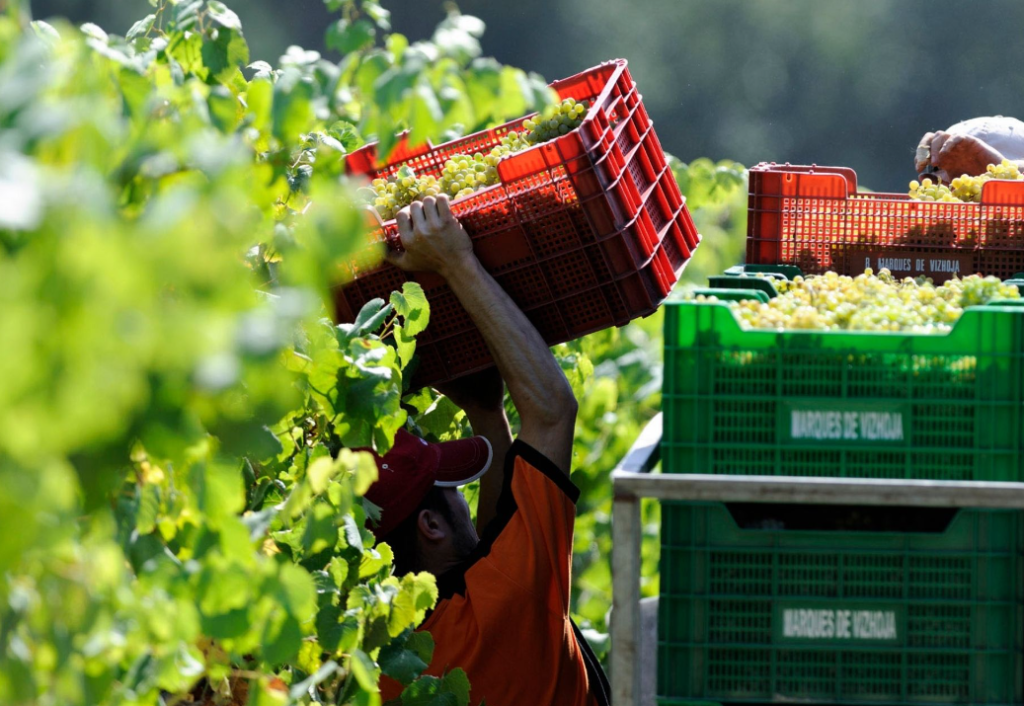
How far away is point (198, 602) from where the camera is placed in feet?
4.52

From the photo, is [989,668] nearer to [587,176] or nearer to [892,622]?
[892,622]

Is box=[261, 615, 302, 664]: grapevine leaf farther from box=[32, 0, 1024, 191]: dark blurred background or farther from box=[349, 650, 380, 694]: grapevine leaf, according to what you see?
box=[32, 0, 1024, 191]: dark blurred background

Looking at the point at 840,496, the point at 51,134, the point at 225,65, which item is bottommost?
the point at 840,496

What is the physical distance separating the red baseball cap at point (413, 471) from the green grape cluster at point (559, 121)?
27.2 inches

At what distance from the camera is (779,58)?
55.5 ft

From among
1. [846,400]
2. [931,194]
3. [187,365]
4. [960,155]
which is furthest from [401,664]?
[960,155]

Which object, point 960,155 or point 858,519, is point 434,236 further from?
point 960,155

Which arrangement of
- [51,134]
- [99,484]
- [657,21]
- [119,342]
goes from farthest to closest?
[657,21] < [99,484] < [51,134] < [119,342]

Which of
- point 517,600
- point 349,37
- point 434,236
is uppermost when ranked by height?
point 349,37

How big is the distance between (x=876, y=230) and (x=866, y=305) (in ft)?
2.67

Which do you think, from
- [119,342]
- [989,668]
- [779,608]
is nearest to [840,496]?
[779,608]

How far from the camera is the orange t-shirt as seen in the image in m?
2.69

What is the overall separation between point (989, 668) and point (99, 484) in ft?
4.49

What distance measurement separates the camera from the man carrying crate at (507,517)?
8.53 feet
